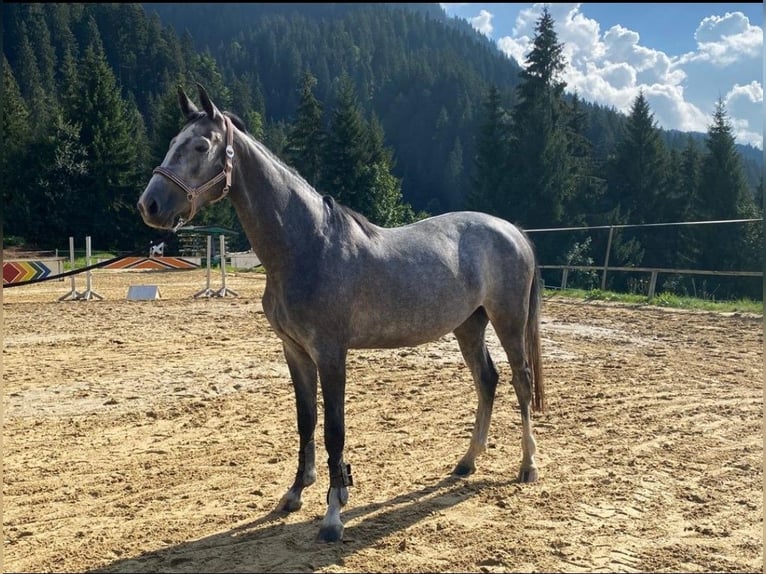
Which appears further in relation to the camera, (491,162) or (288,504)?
(491,162)

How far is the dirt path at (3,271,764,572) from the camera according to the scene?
299 centimetres

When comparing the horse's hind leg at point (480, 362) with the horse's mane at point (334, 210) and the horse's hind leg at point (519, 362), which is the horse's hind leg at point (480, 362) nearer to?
the horse's hind leg at point (519, 362)

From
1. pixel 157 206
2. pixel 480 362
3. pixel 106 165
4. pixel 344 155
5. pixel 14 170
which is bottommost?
pixel 480 362

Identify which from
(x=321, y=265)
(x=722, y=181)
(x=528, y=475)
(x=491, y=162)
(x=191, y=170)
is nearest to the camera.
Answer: (x=191, y=170)

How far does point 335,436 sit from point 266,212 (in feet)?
4.51

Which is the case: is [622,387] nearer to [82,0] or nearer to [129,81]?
[129,81]

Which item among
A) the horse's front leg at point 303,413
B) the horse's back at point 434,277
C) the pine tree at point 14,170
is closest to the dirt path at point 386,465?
the horse's front leg at point 303,413

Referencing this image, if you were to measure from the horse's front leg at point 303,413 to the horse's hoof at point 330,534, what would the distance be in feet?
1.38

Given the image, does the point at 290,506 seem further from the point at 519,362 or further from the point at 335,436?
the point at 519,362

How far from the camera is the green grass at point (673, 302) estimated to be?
12.6 metres

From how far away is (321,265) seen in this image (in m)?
3.22

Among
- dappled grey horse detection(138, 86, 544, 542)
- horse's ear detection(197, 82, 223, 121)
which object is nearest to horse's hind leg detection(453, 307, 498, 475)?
dappled grey horse detection(138, 86, 544, 542)

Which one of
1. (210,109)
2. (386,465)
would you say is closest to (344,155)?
(386,465)

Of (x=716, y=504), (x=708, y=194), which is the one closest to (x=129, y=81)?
(x=708, y=194)
